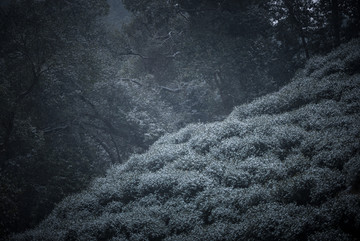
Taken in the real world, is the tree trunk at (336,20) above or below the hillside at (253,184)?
above

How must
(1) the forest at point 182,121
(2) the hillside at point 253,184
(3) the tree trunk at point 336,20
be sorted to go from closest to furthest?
1. (2) the hillside at point 253,184
2. (1) the forest at point 182,121
3. (3) the tree trunk at point 336,20

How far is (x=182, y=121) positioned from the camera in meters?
29.2

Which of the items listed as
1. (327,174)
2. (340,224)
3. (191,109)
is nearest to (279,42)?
(191,109)

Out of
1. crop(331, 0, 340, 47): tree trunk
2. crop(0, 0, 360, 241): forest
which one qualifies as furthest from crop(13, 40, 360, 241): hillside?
crop(331, 0, 340, 47): tree trunk

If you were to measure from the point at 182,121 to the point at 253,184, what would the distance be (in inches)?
732

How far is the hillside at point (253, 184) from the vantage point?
308 inches

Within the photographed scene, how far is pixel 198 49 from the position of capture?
25516 mm

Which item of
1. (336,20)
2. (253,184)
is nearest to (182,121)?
(336,20)

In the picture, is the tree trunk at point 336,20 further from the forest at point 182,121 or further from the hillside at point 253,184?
the hillside at point 253,184

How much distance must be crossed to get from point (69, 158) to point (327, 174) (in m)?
17.2

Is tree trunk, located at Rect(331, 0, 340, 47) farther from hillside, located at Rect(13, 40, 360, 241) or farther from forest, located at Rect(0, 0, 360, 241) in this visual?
hillside, located at Rect(13, 40, 360, 241)

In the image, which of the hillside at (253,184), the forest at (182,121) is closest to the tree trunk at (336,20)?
the forest at (182,121)

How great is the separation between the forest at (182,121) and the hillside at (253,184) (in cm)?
7

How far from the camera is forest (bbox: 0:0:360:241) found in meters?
9.53
